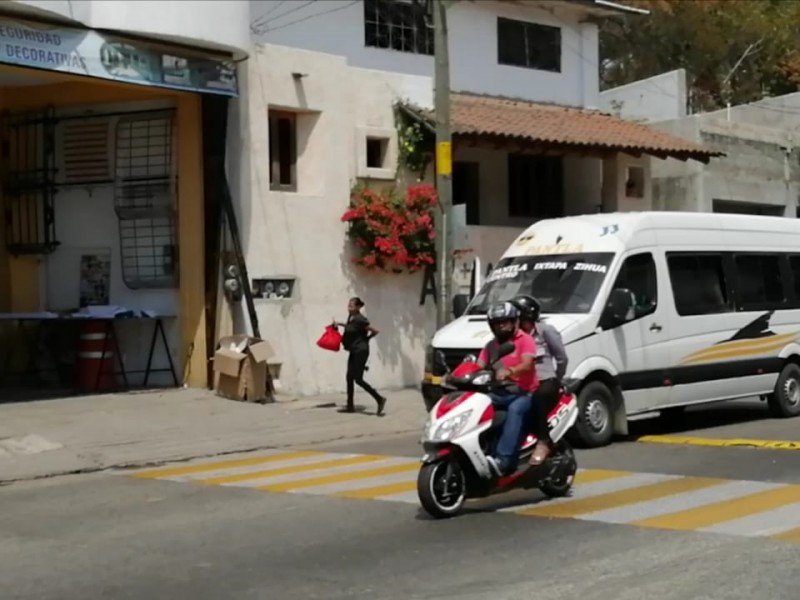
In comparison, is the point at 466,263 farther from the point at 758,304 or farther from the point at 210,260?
the point at 758,304

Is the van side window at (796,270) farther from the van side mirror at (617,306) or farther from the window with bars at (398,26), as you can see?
the window with bars at (398,26)

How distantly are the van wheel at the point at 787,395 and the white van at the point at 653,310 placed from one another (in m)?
0.02

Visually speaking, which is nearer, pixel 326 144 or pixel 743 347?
pixel 743 347

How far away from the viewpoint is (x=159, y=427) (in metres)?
16.5

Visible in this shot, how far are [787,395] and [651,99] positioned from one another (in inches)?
673

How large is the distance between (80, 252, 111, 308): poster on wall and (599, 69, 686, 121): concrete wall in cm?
1494

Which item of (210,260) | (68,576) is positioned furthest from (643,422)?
(68,576)

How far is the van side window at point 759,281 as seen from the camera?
16.0 meters

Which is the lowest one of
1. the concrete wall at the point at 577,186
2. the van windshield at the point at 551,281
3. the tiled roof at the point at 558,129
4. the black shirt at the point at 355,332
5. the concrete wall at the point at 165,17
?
the black shirt at the point at 355,332

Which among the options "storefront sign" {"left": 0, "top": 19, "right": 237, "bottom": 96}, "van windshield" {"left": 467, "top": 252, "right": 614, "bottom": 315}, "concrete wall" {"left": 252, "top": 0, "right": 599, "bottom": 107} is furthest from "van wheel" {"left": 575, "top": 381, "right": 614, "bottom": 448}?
"concrete wall" {"left": 252, "top": 0, "right": 599, "bottom": 107}

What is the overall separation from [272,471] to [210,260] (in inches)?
272

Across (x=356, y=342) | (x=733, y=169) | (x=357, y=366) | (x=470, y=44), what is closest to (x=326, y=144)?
(x=356, y=342)

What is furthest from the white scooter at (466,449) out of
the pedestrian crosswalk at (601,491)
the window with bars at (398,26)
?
the window with bars at (398,26)

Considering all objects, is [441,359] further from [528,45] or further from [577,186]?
[528,45]
